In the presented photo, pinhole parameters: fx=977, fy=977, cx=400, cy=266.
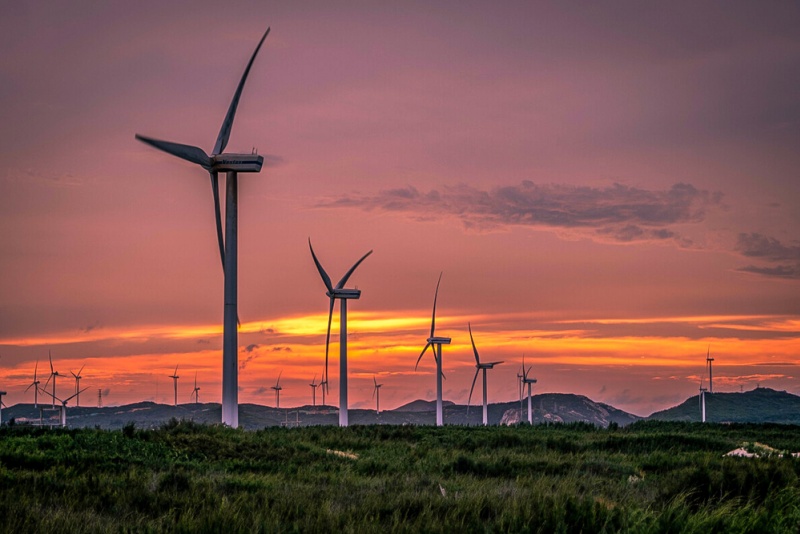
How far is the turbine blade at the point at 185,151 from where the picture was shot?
45.8 meters

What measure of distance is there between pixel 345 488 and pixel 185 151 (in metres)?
27.4

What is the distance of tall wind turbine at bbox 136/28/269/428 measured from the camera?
44250 millimetres

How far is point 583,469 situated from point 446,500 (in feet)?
46.4

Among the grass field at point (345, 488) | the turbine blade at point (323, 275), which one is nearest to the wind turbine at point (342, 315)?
the turbine blade at point (323, 275)

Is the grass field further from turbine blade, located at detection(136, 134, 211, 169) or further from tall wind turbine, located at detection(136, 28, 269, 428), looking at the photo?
turbine blade, located at detection(136, 134, 211, 169)

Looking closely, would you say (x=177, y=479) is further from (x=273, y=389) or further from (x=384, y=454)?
(x=273, y=389)

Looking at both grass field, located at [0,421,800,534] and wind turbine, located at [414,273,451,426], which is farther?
wind turbine, located at [414,273,451,426]

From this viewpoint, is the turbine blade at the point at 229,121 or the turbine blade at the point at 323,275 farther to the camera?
the turbine blade at the point at 323,275

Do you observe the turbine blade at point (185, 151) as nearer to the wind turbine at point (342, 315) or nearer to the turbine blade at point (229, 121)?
the turbine blade at point (229, 121)

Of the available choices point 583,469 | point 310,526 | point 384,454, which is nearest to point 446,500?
point 310,526

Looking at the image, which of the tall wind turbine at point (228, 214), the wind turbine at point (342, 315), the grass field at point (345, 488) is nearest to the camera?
the grass field at point (345, 488)

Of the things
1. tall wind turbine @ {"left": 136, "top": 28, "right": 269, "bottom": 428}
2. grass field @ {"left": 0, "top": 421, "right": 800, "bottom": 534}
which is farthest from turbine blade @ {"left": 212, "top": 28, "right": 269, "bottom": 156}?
grass field @ {"left": 0, "top": 421, "right": 800, "bottom": 534}

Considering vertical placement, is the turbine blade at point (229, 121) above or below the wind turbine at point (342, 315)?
above

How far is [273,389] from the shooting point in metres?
144
